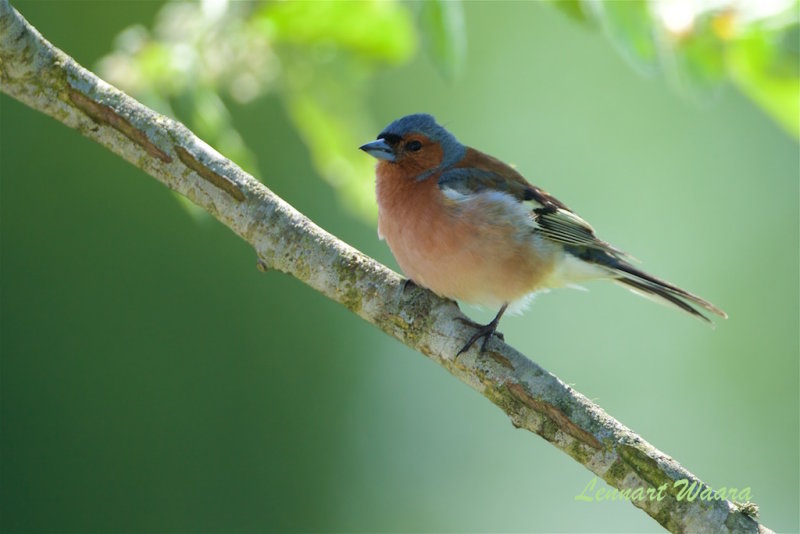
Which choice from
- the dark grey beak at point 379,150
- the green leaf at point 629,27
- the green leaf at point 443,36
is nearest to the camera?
the green leaf at point 443,36

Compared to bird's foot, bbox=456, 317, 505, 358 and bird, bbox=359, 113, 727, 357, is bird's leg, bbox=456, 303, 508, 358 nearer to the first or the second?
bird's foot, bbox=456, 317, 505, 358

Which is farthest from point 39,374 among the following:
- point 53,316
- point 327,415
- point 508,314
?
point 508,314

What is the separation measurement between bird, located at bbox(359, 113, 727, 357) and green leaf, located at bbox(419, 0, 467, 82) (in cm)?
150

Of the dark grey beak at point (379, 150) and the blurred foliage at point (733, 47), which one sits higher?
the blurred foliage at point (733, 47)

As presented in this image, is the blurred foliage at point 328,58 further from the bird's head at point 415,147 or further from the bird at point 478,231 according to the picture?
the bird's head at point 415,147

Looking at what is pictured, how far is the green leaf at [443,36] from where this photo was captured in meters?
2.44

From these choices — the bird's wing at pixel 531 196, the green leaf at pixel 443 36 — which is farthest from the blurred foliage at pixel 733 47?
the bird's wing at pixel 531 196

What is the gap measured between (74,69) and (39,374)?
4.47 metres

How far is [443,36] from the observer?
2471mm

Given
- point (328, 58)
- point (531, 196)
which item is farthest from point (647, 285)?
point (328, 58)

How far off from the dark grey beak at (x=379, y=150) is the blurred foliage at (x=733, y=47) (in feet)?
6.17

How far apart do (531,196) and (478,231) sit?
0.51 m

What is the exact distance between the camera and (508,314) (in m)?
4.25

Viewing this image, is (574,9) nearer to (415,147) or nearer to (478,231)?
(478,231)
